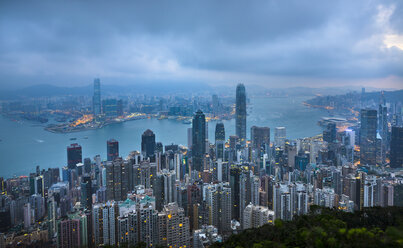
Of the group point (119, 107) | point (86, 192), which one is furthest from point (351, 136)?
point (86, 192)

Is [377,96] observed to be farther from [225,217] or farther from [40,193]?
[40,193]

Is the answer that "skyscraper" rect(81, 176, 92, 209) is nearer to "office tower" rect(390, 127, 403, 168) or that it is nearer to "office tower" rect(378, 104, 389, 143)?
"office tower" rect(390, 127, 403, 168)

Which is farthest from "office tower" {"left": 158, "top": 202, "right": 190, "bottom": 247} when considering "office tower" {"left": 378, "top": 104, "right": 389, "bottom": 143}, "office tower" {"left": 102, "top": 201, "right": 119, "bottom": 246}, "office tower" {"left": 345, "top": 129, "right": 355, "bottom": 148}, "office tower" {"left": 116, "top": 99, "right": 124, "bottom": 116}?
"office tower" {"left": 378, "top": 104, "right": 389, "bottom": 143}

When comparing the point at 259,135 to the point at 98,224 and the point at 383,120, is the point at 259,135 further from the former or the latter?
the point at 98,224

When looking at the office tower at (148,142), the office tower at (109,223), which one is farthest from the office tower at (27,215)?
the office tower at (148,142)

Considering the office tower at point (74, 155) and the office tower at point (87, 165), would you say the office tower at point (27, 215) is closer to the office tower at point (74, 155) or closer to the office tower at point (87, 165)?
the office tower at point (87, 165)

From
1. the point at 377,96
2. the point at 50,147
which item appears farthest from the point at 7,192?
the point at 377,96
